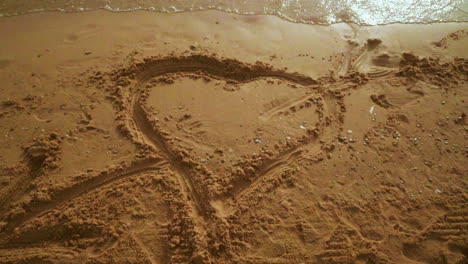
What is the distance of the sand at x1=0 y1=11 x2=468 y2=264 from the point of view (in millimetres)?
2639

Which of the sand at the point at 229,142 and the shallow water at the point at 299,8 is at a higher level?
the shallow water at the point at 299,8

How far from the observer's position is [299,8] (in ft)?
17.2

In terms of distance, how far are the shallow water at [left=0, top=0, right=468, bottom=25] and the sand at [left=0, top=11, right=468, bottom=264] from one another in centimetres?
30

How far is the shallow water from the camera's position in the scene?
16.7 ft

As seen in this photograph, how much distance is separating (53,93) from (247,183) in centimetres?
283

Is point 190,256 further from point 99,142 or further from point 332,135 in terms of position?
point 332,135

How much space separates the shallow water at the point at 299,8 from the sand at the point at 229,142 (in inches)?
11.8

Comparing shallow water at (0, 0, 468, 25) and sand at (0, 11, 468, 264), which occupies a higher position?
shallow water at (0, 0, 468, 25)

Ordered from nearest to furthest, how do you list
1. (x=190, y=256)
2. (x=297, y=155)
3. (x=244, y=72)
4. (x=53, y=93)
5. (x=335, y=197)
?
(x=190, y=256), (x=335, y=197), (x=297, y=155), (x=53, y=93), (x=244, y=72)

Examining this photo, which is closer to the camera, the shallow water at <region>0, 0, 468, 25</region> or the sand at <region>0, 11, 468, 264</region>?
the sand at <region>0, 11, 468, 264</region>

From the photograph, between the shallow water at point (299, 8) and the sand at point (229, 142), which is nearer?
the sand at point (229, 142)

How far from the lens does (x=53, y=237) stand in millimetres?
2639

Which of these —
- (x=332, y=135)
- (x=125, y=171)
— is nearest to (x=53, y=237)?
(x=125, y=171)

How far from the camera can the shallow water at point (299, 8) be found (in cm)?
510
